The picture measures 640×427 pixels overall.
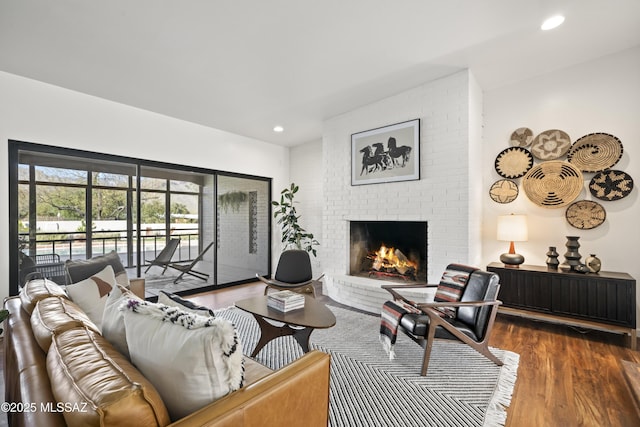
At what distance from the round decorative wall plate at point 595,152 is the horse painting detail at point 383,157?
5.66 ft

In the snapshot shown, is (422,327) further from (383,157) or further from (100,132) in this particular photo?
(100,132)

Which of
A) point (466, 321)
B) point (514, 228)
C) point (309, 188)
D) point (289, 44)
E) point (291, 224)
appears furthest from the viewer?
point (309, 188)

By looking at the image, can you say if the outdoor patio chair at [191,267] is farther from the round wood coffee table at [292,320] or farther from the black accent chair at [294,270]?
the round wood coffee table at [292,320]

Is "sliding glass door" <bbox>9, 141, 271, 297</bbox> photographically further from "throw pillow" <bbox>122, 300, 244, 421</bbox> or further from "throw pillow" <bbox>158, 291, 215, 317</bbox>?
"throw pillow" <bbox>122, 300, 244, 421</bbox>

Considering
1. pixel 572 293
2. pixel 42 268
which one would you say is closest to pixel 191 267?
pixel 42 268

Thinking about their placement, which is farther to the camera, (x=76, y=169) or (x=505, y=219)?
(x=76, y=169)

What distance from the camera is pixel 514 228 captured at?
3.20 metres

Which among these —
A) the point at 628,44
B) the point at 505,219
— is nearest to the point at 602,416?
the point at 505,219

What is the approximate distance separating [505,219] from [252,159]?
4.13 metres

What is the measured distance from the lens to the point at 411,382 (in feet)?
6.87

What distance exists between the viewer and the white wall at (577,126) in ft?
9.55

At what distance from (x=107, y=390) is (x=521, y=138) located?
13.8ft

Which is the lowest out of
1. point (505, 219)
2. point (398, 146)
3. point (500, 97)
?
point (505, 219)

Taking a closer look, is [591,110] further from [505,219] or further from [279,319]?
[279,319]
